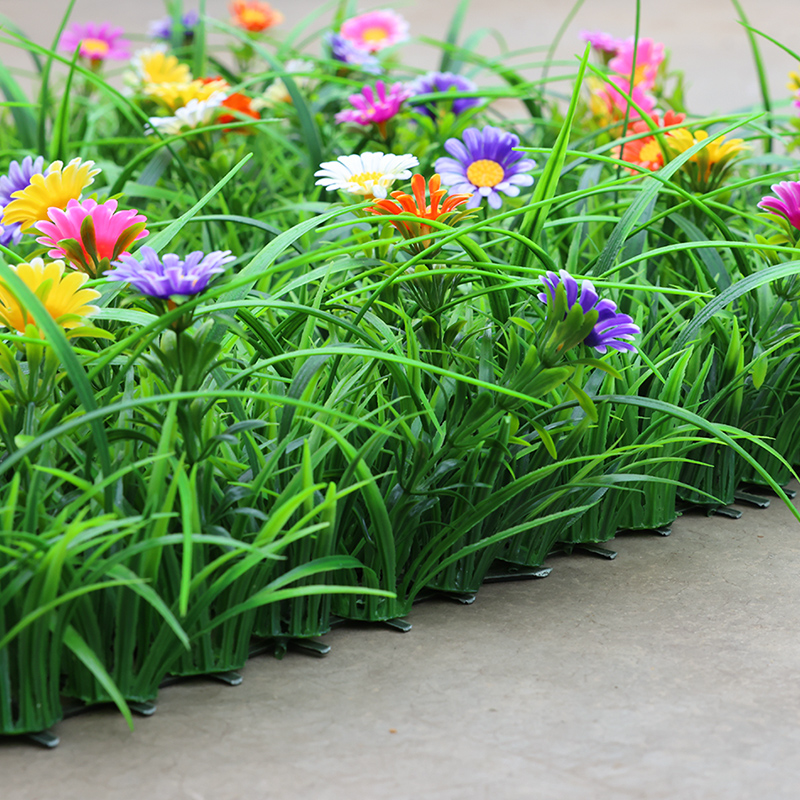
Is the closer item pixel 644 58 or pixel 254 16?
pixel 644 58

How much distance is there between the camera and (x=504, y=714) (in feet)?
2.35

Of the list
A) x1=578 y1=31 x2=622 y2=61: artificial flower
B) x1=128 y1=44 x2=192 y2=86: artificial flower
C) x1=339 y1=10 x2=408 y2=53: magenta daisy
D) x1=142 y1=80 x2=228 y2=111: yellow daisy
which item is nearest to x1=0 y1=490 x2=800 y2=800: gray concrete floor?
x1=142 y1=80 x2=228 y2=111: yellow daisy

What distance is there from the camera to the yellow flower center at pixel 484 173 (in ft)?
3.70

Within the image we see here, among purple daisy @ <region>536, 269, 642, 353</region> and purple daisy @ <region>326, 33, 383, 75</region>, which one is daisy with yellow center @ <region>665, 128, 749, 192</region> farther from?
purple daisy @ <region>326, 33, 383, 75</region>

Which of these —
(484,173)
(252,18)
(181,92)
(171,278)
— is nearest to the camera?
(171,278)

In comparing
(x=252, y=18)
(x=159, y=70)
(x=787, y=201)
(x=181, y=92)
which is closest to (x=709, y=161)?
(x=787, y=201)

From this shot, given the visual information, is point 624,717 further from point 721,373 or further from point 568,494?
point 721,373

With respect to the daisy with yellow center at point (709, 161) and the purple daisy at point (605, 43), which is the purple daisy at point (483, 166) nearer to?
the daisy with yellow center at point (709, 161)

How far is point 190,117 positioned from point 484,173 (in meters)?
0.59

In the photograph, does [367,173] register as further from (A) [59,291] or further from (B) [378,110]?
(B) [378,110]

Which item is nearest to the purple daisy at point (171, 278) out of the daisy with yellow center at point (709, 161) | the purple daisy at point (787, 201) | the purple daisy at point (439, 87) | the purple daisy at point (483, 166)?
the purple daisy at point (483, 166)

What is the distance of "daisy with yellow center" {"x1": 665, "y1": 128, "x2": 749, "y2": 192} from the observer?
3.94 ft

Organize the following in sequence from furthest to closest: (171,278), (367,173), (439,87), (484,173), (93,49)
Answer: (93,49) < (439,87) < (484,173) < (367,173) < (171,278)

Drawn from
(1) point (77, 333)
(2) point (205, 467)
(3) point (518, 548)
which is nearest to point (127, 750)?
(2) point (205, 467)
